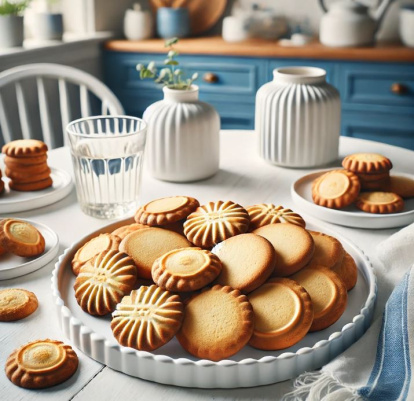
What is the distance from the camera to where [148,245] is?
0.83 m

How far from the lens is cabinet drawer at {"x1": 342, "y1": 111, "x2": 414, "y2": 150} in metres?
2.69

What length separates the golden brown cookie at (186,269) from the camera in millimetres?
716

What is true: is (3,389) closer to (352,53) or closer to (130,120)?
(130,120)

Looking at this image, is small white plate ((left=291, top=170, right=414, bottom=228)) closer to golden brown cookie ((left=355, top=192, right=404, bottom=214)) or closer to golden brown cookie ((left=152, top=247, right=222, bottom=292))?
golden brown cookie ((left=355, top=192, right=404, bottom=214))

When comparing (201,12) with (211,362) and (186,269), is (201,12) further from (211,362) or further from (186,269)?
(211,362)

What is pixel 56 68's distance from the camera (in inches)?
74.0

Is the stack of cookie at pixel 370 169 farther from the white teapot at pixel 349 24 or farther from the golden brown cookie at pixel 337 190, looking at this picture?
the white teapot at pixel 349 24

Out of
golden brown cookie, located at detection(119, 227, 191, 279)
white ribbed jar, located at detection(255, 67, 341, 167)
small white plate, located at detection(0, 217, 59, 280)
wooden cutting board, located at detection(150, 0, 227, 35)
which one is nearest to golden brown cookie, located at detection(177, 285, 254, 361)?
golden brown cookie, located at detection(119, 227, 191, 279)

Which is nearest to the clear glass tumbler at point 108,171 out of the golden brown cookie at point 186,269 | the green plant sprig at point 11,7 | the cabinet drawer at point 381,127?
the golden brown cookie at point 186,269

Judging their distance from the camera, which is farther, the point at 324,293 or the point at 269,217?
the point at 269,217

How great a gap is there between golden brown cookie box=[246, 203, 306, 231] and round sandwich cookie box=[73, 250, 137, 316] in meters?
0.22

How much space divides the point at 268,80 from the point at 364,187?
5.77 ft

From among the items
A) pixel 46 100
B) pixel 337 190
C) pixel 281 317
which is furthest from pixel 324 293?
pixel 46 100

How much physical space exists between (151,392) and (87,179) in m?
0.56
